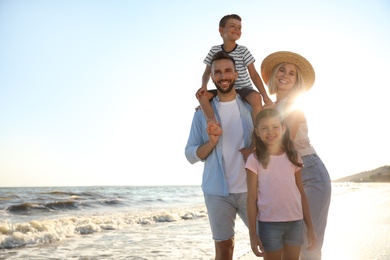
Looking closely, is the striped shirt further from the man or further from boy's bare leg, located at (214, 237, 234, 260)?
boy's bare leg, located at (214, 237, 234, 260)

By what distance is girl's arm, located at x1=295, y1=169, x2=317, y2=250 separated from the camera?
282 cm

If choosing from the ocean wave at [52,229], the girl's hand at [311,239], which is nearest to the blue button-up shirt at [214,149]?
the girl's hand at [311,239]

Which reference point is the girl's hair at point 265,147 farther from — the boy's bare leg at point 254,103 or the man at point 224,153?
the boy's bare leg at point 254,103

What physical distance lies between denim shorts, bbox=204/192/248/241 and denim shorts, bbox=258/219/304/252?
0.28 m

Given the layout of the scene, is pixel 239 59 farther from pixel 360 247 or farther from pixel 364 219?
pixel 364 219

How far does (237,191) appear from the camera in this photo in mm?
3020

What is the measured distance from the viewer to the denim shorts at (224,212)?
3006mm

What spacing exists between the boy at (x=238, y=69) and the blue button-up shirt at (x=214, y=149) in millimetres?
75

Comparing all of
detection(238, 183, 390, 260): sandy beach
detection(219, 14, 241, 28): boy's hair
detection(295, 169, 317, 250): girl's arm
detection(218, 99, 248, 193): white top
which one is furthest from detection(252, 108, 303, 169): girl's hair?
detection(238, 183, 390, 260): sandy beach

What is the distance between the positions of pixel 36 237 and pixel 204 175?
285 inches

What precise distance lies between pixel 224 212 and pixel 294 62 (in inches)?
54.2

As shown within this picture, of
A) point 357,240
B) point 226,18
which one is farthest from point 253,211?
point 357,240

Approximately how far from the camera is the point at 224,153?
3.13 meters

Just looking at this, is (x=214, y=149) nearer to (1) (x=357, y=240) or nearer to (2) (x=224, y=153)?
(2) (x=224, y=153)
